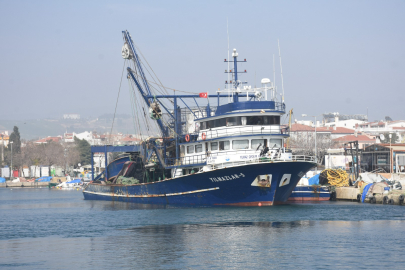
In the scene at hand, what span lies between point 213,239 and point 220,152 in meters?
14.0

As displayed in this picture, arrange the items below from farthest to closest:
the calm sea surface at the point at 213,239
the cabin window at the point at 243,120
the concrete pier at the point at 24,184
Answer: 1. the concrete pier at the point at 24,184
2. the cabin window at the point at 243,120
3. the calm sea surface at the point at 213,239

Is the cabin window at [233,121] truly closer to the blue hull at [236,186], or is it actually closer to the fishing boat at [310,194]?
the blue hull at [236,186]

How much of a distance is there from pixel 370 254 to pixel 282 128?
18.7 metres

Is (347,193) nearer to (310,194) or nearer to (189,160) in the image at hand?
(310,194)

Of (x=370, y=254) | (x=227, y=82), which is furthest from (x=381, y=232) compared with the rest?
(x=227, y=82)

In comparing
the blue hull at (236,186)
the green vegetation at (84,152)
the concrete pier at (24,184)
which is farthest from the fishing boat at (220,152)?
the green vegetation at (84,152)

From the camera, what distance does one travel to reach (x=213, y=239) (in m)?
26.1

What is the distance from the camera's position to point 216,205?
39125mm

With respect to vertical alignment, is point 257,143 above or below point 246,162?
above

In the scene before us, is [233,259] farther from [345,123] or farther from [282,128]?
[345,123]

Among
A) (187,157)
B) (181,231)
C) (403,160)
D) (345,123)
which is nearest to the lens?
(181,231)

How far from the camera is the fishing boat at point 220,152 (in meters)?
37.0

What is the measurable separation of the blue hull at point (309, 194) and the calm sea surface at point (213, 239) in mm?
7426

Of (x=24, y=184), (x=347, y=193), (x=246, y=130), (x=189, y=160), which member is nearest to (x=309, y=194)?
(x=347, y=193)
